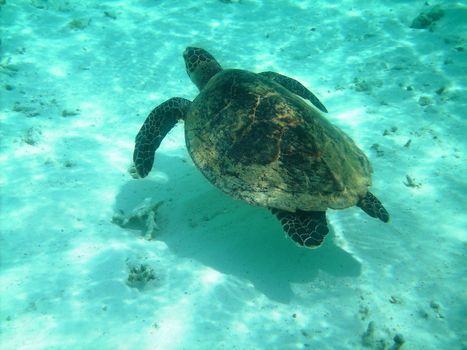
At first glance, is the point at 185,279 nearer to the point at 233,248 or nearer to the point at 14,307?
the point at 233,248

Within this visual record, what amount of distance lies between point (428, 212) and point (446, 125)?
3.05 metres

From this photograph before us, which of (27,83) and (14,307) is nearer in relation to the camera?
(14,307)

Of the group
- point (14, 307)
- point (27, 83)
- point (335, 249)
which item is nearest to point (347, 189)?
point (335, 249)

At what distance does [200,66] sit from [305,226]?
4098 mm

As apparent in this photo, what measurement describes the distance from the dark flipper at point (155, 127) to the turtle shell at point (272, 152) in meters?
0.98

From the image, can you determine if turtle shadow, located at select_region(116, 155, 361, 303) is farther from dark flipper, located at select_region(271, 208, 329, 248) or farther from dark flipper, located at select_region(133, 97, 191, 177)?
dark flipper, located at select_region(271, 208, 329, 248)

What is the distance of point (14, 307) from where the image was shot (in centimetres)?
399

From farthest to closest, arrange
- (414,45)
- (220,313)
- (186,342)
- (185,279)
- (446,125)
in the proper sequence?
(414,45) < (446,125) < (185,279) < (220,313) < (186,342)

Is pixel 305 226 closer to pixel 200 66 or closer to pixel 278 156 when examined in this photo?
pixel 278 156

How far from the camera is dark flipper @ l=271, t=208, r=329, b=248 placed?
3914mm

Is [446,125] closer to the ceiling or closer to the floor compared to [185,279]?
closer to the ceiling

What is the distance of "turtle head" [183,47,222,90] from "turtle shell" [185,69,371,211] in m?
1.61

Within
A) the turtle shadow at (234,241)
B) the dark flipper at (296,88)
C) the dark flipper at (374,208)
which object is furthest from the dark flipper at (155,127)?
the dark flipper at (374,208)

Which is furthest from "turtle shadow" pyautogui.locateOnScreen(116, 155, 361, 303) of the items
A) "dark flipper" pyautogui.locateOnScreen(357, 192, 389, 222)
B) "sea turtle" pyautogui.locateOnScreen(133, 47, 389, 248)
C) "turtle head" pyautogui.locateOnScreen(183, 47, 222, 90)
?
"turtle head" pyautogui.locateOnScreen(183, 47, 222, 90)
